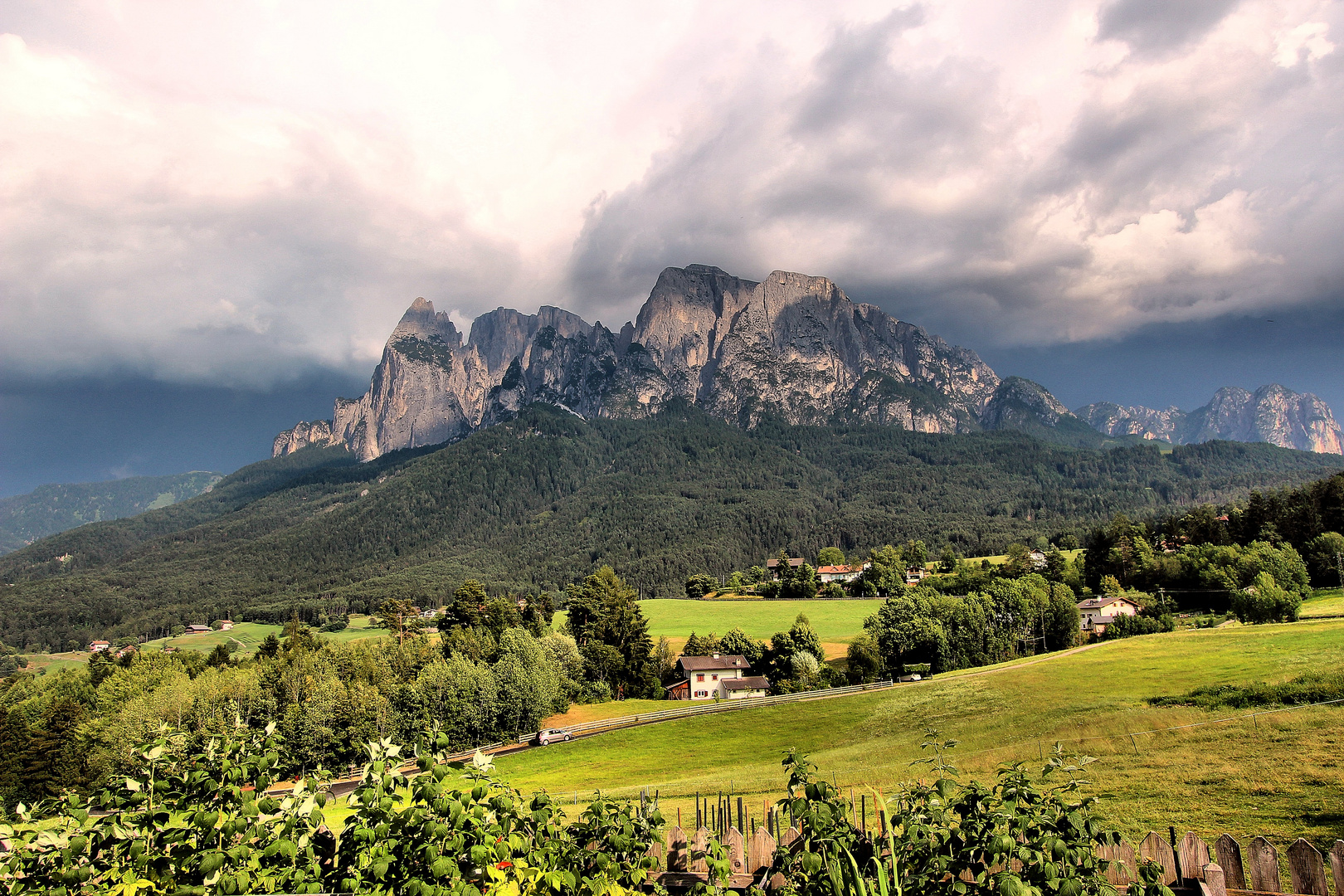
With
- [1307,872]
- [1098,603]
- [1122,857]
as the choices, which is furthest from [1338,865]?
[1098,603]

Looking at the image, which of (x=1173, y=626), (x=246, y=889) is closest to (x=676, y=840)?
(x=246, y=889)

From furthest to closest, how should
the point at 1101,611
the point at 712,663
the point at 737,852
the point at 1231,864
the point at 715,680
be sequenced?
the point at 1101,611 → the point at 712,663 → the point at 715,680 → the point at 737,852 → the point at 1231,864

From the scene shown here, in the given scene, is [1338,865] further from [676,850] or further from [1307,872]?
[676,850]

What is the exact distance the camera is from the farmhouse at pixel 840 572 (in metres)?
136

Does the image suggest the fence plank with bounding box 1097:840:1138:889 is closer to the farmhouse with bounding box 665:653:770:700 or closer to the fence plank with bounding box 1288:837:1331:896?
the fence plank with bounding box 1288:837:1331:896

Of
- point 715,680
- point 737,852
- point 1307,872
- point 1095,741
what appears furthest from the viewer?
point 715,680

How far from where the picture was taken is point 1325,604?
54031 mm

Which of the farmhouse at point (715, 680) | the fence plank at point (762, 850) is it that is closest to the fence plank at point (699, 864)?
the fence plank at point (762, 850)

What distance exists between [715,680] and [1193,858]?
6453cm

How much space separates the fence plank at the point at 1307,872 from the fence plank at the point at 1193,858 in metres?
0.67

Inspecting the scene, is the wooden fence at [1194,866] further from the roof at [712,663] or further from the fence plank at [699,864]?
the roof at [712,663]

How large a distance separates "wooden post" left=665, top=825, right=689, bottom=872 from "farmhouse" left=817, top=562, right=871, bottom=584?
13114 centimetres

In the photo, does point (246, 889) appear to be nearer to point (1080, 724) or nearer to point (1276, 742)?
point (1276, 742)

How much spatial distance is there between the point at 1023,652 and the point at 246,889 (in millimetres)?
79207
